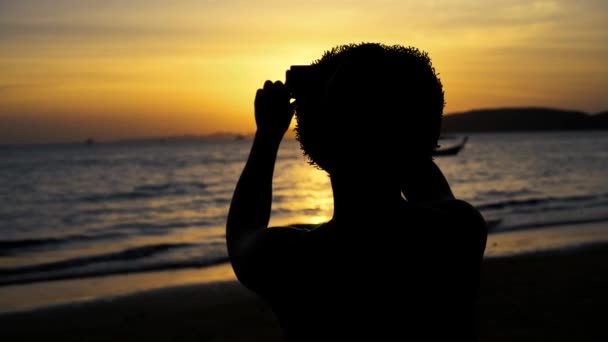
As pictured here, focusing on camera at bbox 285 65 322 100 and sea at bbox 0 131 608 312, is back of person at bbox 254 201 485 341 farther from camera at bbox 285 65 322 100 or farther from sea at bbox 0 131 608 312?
sea at bbox 0 131 608 312

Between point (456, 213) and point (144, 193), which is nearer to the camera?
point (456, 213)

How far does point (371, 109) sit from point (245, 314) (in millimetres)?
6658

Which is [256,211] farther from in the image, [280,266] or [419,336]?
[419,336]

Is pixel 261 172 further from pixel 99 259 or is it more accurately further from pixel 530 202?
pixel 530 202

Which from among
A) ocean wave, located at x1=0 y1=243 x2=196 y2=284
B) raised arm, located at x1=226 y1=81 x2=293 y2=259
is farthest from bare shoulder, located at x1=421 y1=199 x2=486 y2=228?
ocean wave, located at x1=0 y1=243 x2=196 y2=284

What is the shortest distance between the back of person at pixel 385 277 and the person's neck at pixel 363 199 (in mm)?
15

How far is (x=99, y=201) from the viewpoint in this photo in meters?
27.8

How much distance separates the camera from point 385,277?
1.19 metres

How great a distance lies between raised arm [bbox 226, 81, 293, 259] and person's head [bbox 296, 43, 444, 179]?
0.13 ft

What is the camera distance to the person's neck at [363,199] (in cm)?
117

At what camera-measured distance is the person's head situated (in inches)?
43.1

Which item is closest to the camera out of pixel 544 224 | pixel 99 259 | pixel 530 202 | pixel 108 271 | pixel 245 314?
pixel 245 314

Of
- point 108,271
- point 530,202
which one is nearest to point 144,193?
point 530,202

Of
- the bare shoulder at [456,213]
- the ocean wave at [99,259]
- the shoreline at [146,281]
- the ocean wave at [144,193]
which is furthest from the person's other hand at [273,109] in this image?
the ocean wave at [144,193]
